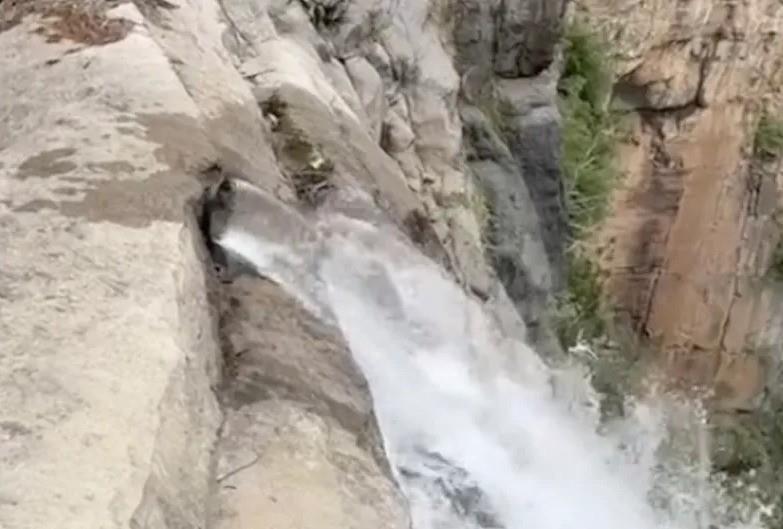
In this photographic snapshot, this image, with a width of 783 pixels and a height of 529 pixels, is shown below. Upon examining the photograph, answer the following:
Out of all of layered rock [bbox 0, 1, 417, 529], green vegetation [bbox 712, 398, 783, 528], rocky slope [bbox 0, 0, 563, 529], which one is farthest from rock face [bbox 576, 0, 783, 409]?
layered rock [bbox 0, 1, 417, 529]

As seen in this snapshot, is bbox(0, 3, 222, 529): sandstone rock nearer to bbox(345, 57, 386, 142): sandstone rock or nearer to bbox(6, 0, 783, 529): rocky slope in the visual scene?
bbox(6, 0, 783, 529): rocky slope

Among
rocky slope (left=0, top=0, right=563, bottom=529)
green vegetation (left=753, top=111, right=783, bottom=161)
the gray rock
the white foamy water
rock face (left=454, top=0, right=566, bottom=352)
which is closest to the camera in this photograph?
rocky slope (left=0, top=0, right=563, bottom=529)

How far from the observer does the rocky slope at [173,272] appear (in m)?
2.33

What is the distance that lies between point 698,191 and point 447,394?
5.68 metres

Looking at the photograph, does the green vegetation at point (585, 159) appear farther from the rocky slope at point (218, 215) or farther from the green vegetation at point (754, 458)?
the green vegetation at point (754, 458)

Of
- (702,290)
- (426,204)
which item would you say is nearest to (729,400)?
(702,290)

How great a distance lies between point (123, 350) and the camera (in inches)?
100

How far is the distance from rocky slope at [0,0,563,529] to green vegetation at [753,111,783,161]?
4.35 meters

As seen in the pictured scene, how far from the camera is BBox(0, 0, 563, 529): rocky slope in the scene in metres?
2.33

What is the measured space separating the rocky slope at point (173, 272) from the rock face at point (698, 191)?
3.49 metres

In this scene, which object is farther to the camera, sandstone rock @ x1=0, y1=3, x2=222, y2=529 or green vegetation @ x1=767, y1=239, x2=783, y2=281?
green vegetation @ x1=767, y1=239, x2=783, y2=281

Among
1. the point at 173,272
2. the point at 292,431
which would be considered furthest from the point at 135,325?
the point at 292,431

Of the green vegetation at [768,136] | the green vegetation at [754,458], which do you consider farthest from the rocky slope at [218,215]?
the green vegetation at [754,458]

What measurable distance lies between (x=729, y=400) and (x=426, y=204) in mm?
4963
